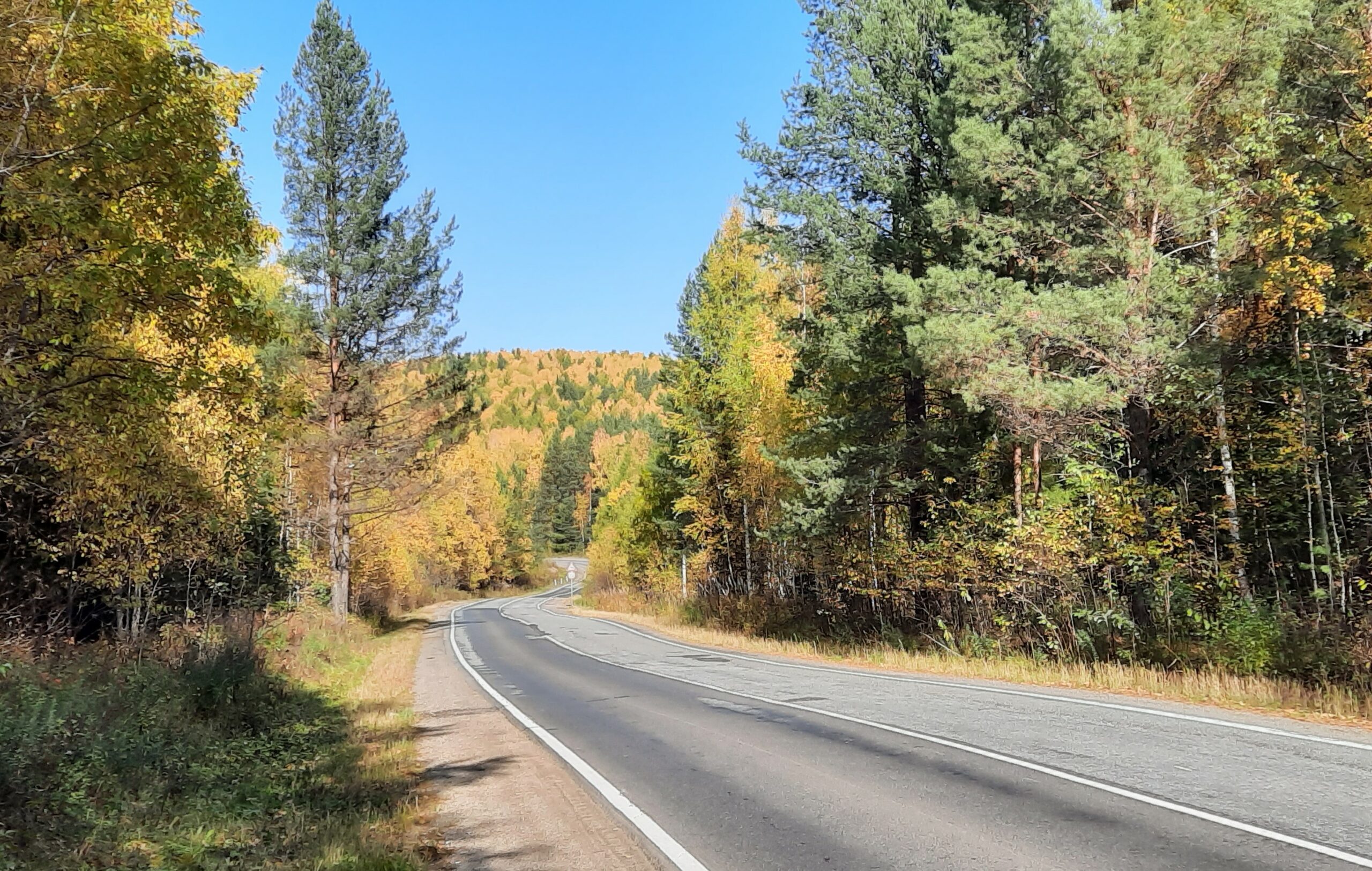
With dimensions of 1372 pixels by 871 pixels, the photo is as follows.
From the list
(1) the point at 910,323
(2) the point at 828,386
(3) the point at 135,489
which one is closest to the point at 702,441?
(2) the point at 828,386

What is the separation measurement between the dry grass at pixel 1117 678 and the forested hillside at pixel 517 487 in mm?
12560

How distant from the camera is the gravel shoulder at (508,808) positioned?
540cm

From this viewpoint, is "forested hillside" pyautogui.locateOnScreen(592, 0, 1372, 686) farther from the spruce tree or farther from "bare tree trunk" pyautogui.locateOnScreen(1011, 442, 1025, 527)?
the spruce tree

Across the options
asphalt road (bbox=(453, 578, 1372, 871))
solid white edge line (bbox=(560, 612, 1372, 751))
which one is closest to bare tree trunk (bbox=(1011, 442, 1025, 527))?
solid white edge line (bbox=(560, 612, 1372, 751))

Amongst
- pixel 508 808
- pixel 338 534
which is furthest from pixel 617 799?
pixel 338 534

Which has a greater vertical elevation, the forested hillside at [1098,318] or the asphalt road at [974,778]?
the forested hillside at [1098,318]

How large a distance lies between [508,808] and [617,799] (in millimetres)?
950

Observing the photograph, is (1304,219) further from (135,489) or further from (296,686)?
(296,686)

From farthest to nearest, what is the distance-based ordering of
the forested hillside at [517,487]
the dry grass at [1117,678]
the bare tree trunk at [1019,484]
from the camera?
the forested hillside at [517,487]
the bare tree trunk at [1019,484]
the dry grass at [1117,678]

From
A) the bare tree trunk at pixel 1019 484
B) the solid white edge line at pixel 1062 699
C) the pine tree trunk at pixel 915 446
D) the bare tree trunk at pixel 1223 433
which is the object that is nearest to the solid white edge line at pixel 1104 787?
the solid white edge line at pixel 1062 699

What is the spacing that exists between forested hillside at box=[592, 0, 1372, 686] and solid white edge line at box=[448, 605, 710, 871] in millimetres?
8288

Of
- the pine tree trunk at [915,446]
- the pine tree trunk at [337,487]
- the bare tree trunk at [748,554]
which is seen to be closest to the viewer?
the pine tree trunk at [915,446]

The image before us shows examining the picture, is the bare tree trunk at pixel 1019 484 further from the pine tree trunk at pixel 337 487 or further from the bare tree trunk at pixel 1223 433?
the pine tree trunk at pixel 337 487

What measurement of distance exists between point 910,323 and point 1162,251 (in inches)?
172
